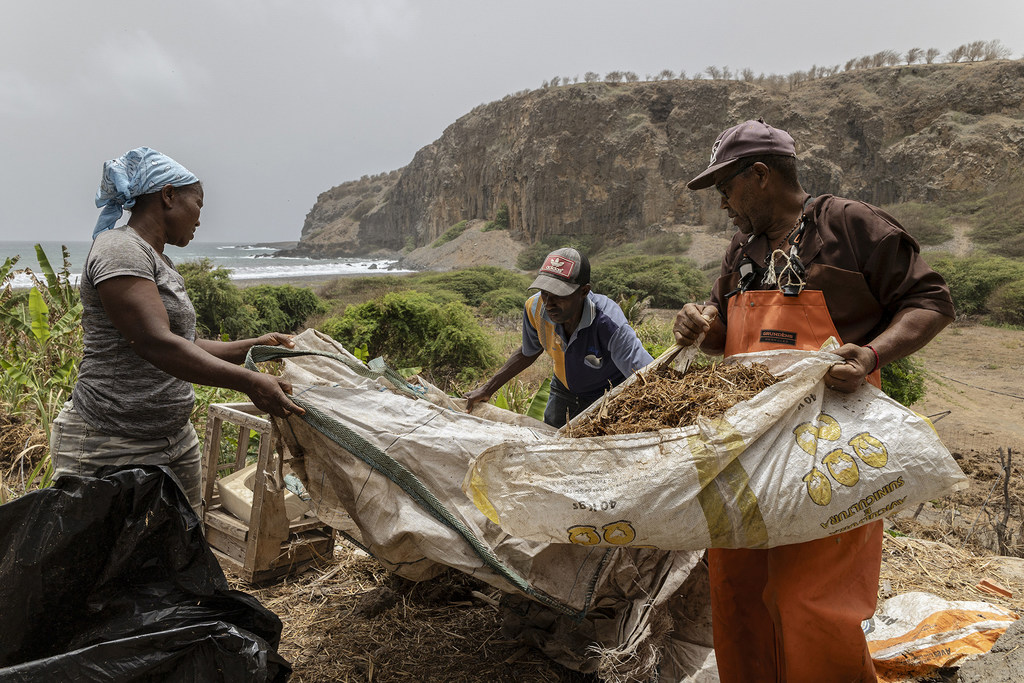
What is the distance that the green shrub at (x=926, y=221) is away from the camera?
28.0m

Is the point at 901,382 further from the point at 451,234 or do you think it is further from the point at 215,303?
the point at 451,234

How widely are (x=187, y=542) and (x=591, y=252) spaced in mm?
46179

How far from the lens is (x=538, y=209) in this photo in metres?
49.9

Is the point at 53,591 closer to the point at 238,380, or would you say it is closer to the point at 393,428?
the point at 238,380

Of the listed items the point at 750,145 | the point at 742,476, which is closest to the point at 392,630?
the point at 742,476

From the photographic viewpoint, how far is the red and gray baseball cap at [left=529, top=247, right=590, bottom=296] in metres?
3.02

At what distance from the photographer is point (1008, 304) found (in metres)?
16.5

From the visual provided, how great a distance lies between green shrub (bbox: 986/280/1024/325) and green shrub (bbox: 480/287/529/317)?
13.2 metres

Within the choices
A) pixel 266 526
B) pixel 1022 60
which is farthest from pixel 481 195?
pixel 266 526

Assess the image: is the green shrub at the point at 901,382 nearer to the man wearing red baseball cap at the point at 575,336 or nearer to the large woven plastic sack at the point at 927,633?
the large woven plastic sack at the point at 927,633

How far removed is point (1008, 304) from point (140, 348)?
67.1 ft

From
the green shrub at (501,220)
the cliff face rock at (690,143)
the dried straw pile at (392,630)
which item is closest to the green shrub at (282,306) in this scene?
the dried straw pile at (392,630)

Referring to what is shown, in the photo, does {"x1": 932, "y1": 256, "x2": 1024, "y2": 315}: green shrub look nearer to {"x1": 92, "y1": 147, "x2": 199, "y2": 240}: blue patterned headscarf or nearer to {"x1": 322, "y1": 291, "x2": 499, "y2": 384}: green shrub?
{"x1": 322, "y1": 291, "x2": 499, "y2": 384}: green shrub

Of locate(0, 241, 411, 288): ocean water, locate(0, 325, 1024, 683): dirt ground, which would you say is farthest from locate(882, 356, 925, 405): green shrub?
locate(0, 241, 411, 288): ocean water
